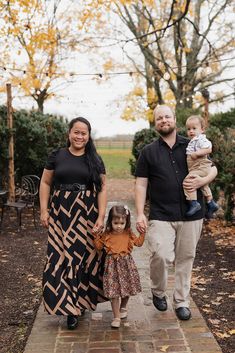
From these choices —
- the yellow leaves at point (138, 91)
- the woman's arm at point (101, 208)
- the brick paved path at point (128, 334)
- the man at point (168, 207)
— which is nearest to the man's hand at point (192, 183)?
the man at point (168, 207)

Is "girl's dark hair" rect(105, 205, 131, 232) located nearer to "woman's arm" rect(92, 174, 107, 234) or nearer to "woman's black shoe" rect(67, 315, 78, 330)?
"woman's arm" rect(92, 174, 107, 234)

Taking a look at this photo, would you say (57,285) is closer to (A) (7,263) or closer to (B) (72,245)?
(B) (72,245)

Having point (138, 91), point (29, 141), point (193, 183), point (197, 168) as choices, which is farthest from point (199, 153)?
point (138, 91)

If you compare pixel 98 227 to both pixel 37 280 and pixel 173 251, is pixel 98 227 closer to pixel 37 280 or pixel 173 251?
pixel 173 251

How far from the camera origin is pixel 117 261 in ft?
15.0

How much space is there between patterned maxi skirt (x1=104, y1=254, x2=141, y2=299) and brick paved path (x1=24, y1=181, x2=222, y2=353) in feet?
1.14

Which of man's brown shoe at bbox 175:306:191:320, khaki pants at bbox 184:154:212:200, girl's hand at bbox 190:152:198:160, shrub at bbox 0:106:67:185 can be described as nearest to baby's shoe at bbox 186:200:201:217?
khaki pants at bbox 184:154:212:200

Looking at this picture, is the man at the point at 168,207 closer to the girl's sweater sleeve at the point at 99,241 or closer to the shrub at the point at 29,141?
the girl's sweater sleeve at the point at 99,241

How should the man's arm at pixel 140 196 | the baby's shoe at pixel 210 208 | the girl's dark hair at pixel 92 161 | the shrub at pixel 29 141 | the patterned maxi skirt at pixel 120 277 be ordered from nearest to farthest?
the patterned maxi skirt at pixel 120 277 → the girl's dark hair at pixel 92 161 → the man's arm at pixel 140 196 → the baby's shoe at pixel 210 208 → the shrub at pixel 29 141

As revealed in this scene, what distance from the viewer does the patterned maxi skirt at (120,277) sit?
14.9 feet

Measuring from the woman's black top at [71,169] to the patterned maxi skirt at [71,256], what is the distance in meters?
0.11

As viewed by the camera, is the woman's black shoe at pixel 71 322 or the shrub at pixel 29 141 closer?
the woman's black shoe at pixel 71 322

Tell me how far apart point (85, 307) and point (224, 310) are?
151 cm

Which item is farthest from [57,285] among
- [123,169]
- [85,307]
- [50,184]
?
[123,169]
